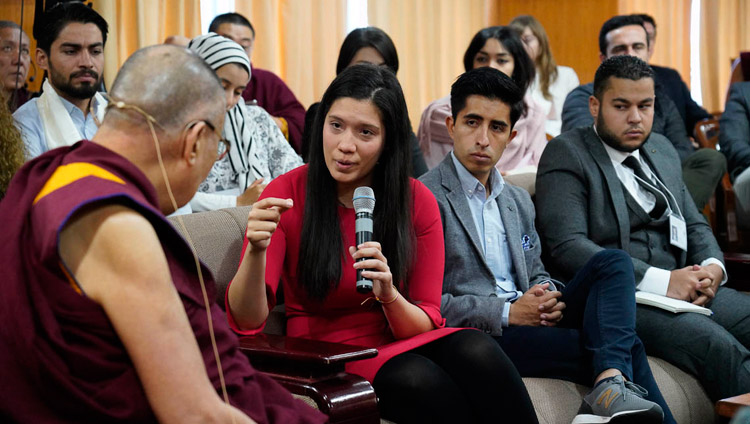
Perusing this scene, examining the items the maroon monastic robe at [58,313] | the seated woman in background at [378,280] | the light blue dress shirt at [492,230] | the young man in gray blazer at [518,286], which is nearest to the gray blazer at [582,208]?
the young man in gray blazer at [518,286]

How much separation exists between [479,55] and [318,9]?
1.50 meters

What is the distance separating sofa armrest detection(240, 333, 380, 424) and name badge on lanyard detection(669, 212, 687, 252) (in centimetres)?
148

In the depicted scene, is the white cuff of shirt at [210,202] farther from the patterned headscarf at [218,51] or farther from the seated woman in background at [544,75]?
the seated woman in background at [544,75]

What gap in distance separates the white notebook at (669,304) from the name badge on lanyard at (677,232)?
0.98 feet

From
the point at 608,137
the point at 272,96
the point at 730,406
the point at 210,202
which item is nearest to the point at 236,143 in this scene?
the point at 210,202

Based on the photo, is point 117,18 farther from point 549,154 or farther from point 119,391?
point 119,391

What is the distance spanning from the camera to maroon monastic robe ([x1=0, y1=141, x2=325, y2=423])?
3.50 feet

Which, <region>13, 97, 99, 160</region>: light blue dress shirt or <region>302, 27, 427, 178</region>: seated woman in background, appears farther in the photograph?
<region>302, 27, 427, 178</region>: seated woman in background

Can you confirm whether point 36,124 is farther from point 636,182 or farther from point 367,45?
point 636,182

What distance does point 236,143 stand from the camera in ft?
10.2

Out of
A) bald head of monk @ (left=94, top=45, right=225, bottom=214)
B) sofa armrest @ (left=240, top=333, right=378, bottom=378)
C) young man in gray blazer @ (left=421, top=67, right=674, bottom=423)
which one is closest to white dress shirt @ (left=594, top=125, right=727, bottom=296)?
young man in gray blazer @ (left=421, top=67, right=674, bottom=423)

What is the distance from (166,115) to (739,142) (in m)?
3.42

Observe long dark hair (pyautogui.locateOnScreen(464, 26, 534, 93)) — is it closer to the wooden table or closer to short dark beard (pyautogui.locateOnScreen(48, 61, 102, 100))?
short dark beard (pyautogui.locateOnScreen(48, 61, 102, 100))

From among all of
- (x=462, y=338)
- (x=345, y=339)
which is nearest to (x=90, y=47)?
(x=345, y=339)
